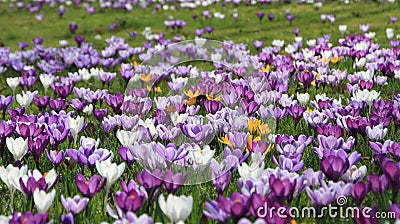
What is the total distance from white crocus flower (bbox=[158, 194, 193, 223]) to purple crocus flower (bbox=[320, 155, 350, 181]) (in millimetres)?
904

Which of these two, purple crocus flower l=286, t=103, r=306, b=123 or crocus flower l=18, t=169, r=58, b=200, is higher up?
crocus flower l=18, t=169, r=58, b=200

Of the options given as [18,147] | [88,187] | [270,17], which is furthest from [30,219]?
[270,17]

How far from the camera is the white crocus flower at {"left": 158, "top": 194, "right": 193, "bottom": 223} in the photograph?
244 centimetres

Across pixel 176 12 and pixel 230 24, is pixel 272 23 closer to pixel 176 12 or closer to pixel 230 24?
pixel 230 24

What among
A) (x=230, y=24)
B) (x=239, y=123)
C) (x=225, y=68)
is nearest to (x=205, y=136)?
(x=239, y=123)

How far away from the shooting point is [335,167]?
9.52ft

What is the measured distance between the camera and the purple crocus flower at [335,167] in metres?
2.89

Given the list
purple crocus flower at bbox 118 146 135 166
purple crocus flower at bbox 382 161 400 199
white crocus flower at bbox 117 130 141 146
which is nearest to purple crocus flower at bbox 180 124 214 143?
white crocus flower at bbox 117 130 141 146

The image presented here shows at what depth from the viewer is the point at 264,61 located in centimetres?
773

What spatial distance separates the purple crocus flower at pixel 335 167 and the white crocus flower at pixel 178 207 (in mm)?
904

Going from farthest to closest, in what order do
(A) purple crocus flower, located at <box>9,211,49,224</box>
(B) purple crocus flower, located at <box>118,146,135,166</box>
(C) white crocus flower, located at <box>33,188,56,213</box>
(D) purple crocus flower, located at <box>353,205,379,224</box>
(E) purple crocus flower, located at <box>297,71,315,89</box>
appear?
(E) purple crocus flower, located at <box>297,71,315,89</box> < (B) purple crocus flower, located at <box>118,146,135,166</box> < (C) white crocus flower, located at <box>33,188,56,213</box> < (D) purple crocus flower, located at <box>353,205,379,224</box> < (A) purple crocus flower, located at <box>9,211,49,224</box>

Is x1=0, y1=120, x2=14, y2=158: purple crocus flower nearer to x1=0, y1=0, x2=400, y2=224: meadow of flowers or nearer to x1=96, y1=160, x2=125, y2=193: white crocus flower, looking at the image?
x1=0, y1=0, x2=400, y2=224: meadow of flowers

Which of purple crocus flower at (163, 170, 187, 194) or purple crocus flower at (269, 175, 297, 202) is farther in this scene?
purple crocus flower at (163, 170, 187, 194)

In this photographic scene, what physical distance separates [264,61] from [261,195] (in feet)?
17.5
